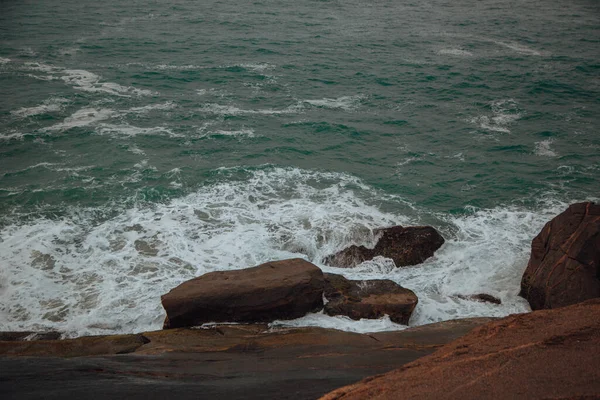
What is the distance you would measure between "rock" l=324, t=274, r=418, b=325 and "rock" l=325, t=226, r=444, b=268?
208 cm

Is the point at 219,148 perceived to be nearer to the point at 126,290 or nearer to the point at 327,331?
the point at 126,290

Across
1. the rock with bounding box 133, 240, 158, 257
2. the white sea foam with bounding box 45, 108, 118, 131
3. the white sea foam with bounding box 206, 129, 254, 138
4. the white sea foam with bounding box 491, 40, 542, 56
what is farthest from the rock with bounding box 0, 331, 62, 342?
the white sea foam with bounding box 491, 40, 542, 56

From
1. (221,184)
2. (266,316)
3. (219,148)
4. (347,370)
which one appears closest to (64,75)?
(219,148)

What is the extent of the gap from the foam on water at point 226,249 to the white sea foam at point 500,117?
298 inches

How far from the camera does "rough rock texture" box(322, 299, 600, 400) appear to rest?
652cm

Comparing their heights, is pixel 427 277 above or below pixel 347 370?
below

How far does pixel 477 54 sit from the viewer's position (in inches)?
1485

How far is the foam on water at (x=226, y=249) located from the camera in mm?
13930

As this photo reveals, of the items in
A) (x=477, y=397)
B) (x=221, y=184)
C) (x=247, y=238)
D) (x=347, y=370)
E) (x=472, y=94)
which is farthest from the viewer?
(x=472, y=94)

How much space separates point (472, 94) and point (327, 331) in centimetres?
2313

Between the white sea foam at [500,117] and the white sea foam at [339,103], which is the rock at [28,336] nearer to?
the white sea foam at [339,103]

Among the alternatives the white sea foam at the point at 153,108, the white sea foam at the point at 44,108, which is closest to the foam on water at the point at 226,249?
the white sea foam at the point at 153,108

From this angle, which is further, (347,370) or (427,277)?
(427,277)

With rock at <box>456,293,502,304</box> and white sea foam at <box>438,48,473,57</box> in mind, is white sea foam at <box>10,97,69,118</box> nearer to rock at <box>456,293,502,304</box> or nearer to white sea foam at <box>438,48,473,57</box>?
rock at <box>456,293,502,304</box>
